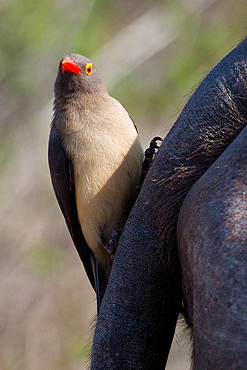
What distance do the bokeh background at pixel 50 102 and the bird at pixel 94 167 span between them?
9.34 feet

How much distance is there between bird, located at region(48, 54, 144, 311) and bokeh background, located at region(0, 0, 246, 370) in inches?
112

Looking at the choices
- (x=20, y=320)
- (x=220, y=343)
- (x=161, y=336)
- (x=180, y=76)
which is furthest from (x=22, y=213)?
(x=220, y=343)

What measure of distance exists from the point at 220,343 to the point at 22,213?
5465mm

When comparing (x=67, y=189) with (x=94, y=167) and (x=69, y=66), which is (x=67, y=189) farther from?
(x=69, y=66)

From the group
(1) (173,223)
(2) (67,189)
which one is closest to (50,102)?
(2) (67,189)

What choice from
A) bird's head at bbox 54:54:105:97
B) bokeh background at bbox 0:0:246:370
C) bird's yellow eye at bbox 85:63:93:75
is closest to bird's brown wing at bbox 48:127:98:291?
bird's head at bbox 54:54:105:97

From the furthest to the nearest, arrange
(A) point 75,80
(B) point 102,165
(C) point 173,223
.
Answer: (A) point 75,80, (B) point 102,165, (C) point 173,223

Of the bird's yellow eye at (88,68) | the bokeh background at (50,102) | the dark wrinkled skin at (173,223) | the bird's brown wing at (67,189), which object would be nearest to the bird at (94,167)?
the bird's brown wing at (67,189)

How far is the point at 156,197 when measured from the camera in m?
1.58

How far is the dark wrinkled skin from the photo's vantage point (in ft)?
4.37

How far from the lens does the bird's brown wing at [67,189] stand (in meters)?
2.73

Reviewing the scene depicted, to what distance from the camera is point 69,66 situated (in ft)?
10.0

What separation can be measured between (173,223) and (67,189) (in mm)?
1311

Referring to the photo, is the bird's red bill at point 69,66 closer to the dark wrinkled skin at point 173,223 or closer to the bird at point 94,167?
the bird at point 94,167
